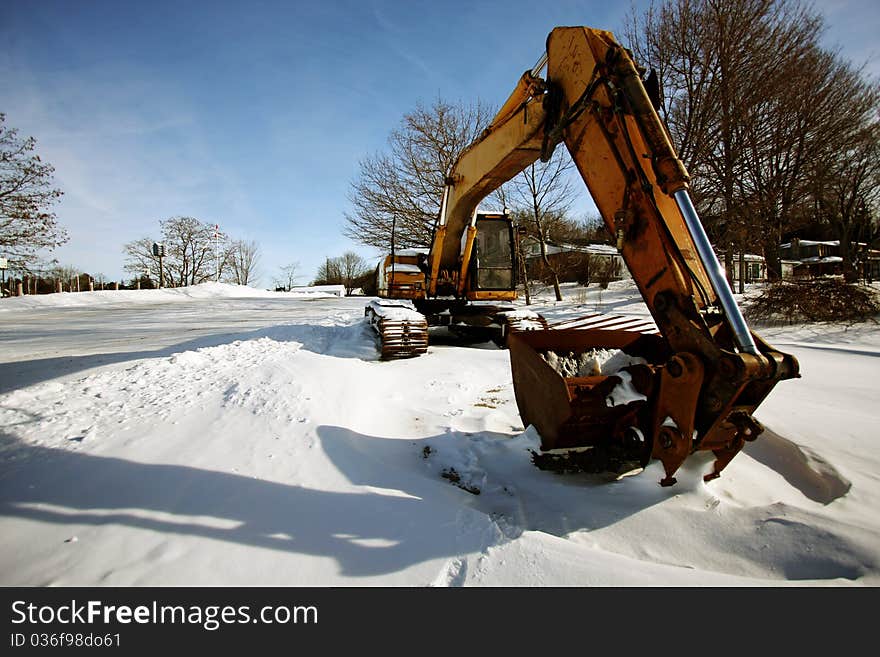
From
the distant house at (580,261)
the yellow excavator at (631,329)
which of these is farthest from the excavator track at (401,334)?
the distant house at (580,261)

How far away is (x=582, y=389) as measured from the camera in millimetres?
2453

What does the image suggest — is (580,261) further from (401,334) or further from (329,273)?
(329,273)

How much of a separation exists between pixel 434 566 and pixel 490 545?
294mm

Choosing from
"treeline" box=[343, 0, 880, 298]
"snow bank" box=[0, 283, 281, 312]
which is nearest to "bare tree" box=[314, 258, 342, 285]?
"snow bank" box=[0, 283, 281, 312]

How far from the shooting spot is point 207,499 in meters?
2.20

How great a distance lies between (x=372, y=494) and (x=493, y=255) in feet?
19.3

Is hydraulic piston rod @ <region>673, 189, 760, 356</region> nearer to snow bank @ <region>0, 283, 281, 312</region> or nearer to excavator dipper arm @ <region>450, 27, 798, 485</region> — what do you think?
excavator dipper arm @ <region>450, 27, 798, 485</region>

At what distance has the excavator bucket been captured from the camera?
95.0 inches

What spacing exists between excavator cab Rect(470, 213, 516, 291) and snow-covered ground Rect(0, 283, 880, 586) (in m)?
3.62

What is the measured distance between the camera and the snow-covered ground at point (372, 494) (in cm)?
171

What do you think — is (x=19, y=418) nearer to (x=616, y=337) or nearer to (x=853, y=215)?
(x=616, y=337)

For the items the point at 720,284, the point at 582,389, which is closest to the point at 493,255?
the point at 582,389

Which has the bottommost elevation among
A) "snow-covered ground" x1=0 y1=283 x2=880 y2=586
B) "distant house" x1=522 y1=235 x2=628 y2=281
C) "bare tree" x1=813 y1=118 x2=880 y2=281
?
"snow-covered ground" x1=0 y1=283 x2=880 y2=586
